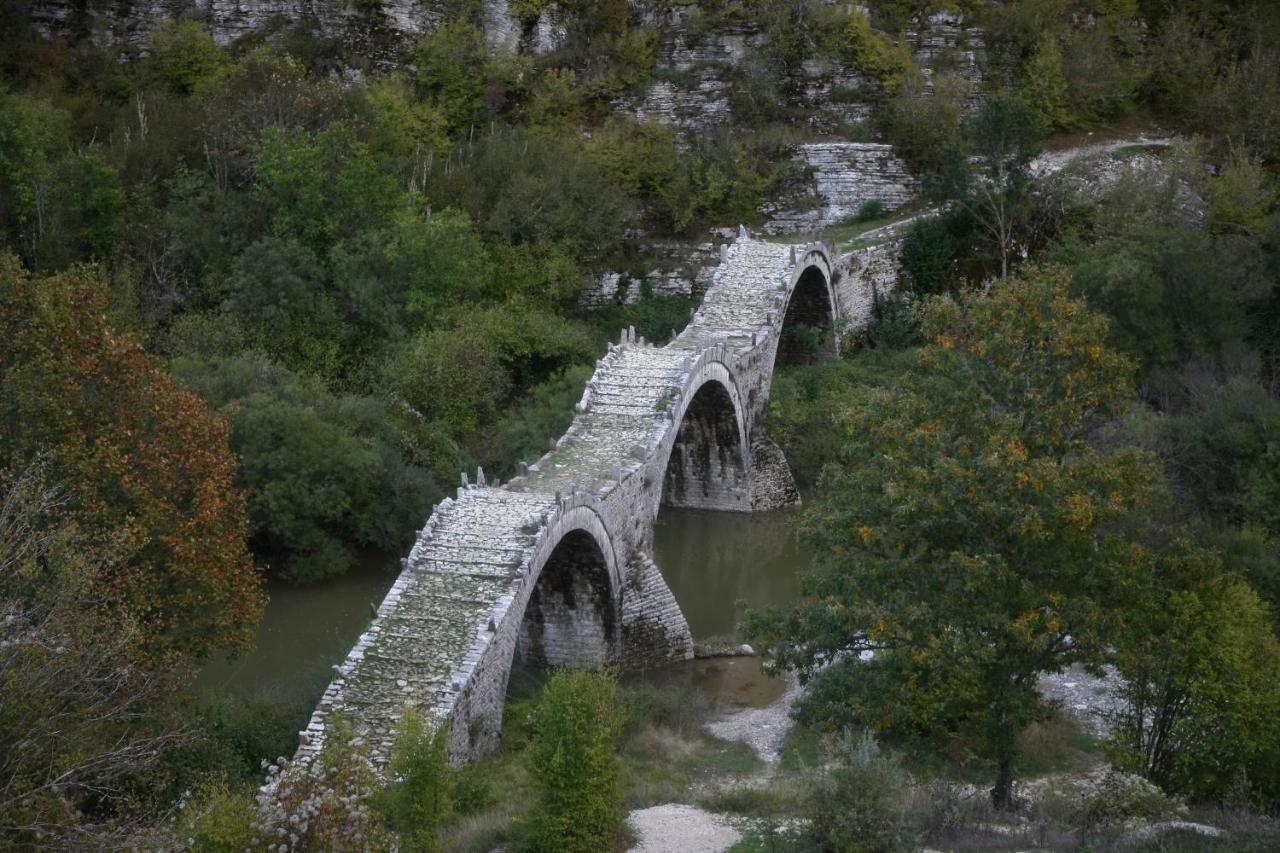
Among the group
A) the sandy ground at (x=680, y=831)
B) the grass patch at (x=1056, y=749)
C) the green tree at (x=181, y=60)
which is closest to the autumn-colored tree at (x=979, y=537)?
the grass patch at (x=1056, y=749)

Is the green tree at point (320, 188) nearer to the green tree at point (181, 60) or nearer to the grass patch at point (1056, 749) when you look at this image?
the green tree at point (181, 60)

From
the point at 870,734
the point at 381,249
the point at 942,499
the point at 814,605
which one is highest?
the point at 381,249

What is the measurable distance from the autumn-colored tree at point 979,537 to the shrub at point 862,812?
1922 mm

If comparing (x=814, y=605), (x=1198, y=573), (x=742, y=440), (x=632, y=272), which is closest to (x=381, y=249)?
(x=632, y=272)

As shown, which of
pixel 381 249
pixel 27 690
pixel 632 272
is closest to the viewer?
pixel 27 690

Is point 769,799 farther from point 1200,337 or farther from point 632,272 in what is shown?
point 632,272

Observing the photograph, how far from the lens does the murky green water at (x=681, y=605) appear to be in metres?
24.0

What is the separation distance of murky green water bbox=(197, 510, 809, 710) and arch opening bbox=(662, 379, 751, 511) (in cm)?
35

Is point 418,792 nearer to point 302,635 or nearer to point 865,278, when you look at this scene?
point 302,635

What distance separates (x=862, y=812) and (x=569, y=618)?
34.0 feet

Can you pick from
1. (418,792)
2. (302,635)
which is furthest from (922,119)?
(418,792)

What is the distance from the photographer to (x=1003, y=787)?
691 inches

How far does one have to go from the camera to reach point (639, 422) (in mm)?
25969

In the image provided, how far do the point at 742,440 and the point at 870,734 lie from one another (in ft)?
53.6
